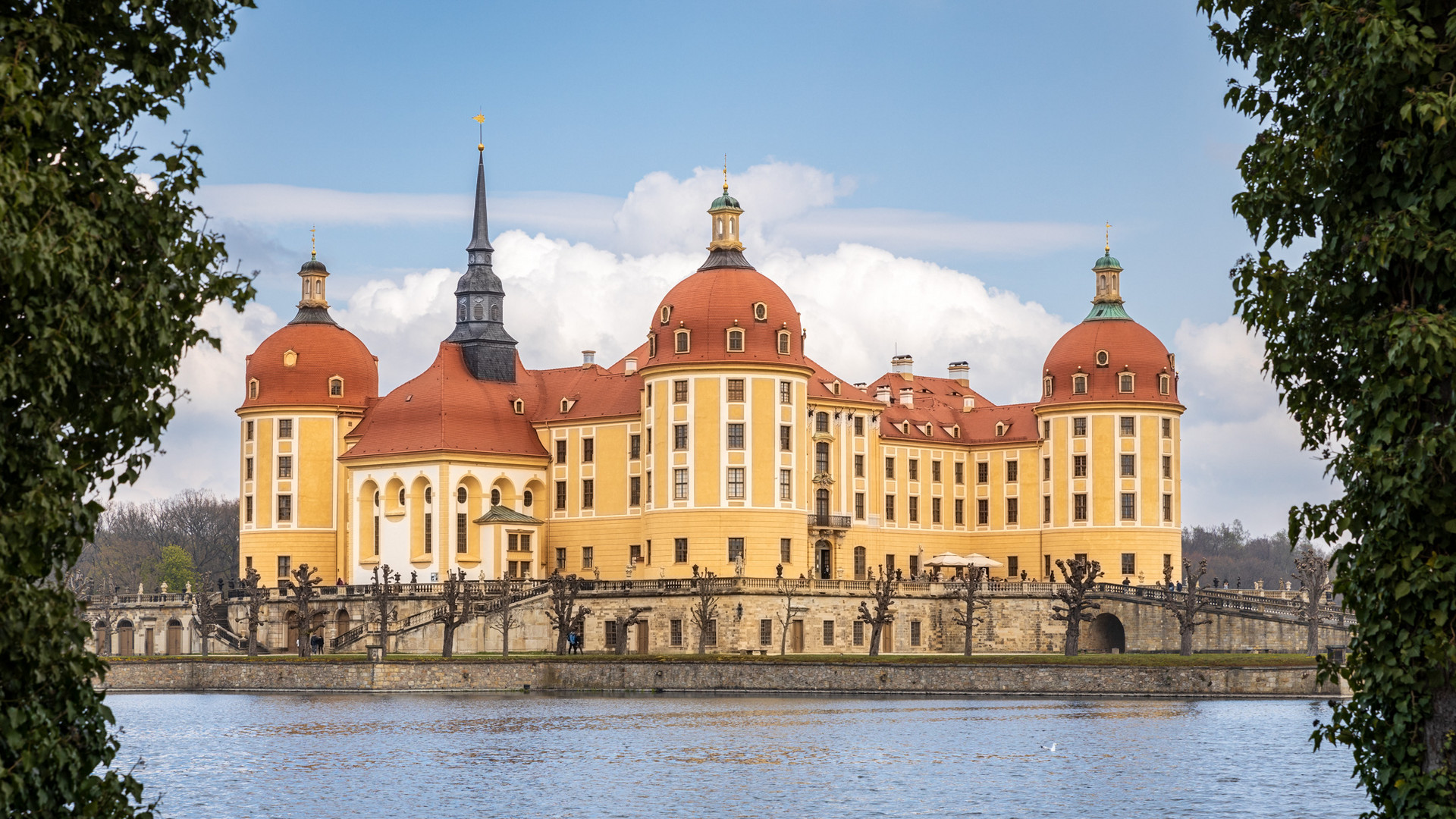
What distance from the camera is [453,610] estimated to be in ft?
244

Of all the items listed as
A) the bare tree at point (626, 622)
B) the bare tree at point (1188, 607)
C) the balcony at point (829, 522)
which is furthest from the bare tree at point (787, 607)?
the bare tree at point (1188, 607)

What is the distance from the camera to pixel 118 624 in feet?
312

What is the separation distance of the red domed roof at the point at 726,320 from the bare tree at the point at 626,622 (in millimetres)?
11254

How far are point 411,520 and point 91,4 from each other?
2917 inches

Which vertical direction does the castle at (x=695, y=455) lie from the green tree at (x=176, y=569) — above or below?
above

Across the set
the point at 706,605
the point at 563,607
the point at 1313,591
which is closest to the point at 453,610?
the point at 563,607

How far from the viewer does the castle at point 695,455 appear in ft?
274

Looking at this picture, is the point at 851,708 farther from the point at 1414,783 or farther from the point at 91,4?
the point at 91,4

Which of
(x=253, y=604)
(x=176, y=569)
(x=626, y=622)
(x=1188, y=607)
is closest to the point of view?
(x=1188, y=607)

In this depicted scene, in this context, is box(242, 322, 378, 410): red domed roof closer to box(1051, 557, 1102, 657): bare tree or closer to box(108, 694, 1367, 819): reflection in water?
box(108, 694, 1367, 819): reflection in water

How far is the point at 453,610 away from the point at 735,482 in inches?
577

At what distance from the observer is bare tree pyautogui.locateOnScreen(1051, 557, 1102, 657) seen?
72.9 meters

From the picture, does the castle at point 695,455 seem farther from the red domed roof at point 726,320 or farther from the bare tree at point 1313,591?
the bare tree at point 1313,591

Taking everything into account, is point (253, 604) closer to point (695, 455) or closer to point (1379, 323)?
point (695, 455)
